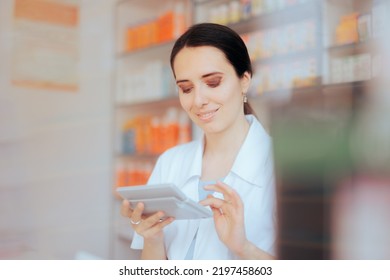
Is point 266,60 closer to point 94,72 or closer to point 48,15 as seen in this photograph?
point 94,72

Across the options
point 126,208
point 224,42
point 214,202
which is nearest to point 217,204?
point 214,202

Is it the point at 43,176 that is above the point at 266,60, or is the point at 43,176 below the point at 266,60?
below


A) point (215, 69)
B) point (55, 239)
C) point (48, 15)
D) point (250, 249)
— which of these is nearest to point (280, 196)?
point (250, 249)

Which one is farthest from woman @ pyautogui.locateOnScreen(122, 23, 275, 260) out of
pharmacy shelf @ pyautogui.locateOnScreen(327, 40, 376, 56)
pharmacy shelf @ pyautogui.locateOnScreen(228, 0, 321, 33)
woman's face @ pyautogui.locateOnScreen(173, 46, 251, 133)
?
pharmacy shelf @ pyautogui.locateOnScreen(327, 40, 376, 56)

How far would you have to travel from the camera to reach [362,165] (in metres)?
1.89

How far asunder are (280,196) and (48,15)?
113cm

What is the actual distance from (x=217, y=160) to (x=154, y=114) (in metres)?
0.41

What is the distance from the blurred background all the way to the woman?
0.25ft

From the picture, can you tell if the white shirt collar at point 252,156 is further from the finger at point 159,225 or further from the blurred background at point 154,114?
the finger at point 159,225

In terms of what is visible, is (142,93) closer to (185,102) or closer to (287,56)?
(185,102)

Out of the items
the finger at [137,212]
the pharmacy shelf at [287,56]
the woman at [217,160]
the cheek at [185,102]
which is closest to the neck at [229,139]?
the woman at [217,160]

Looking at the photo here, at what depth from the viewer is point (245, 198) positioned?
1868mm

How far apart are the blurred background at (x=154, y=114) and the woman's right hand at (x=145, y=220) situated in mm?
A: 222

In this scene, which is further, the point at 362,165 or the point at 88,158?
the point at 88,158
